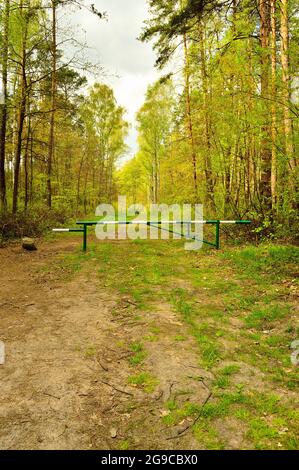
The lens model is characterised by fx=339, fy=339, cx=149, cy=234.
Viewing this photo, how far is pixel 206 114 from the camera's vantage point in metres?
12.5

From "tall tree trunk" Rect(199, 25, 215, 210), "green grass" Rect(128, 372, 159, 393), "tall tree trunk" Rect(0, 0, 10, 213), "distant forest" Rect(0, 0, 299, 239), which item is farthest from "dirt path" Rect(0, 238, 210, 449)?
"tall tree trunk" Rect(199, 25, 215, 210)

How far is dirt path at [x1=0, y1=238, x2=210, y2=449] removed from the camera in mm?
3036

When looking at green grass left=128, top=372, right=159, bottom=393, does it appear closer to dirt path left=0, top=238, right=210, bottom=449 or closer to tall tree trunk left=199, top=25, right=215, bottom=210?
dirt path left=0, top=238, right=210, bottom=449

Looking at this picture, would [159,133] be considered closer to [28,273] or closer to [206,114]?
[206,114]

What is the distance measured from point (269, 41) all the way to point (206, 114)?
9.89ft

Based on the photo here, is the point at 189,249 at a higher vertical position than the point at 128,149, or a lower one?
lower

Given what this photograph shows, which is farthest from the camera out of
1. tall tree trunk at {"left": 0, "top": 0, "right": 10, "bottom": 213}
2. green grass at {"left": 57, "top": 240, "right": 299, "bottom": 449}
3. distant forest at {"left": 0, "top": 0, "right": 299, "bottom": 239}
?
tall tree trunk at {"left": 0, "top": 0, "right": 10, "bottom": 213}

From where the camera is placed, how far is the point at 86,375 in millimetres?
4000

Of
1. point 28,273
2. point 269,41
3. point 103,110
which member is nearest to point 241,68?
point 269,41

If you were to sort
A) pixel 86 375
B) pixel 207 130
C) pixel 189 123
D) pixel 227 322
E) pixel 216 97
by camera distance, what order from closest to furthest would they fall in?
Answer: pixel 86 375 → pixel 227 322 → pixel 216 97 → pixel 207 130 → pixel 189 123

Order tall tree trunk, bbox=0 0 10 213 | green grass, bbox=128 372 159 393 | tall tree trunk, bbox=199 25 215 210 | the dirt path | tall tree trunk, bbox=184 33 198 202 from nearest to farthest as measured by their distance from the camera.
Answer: the dirt path → green grass, bbox=128 372 159 393 → tall tree trunk, bbox=0 0 10 213 → tall tree trunk, bbox=199 25 215 210 → tall tree trunk, bbox=184 33 198 202

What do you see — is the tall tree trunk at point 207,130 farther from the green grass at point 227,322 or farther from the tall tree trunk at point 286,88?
the tall tree trunk at point 286,88

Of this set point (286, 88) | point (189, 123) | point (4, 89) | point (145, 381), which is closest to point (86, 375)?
point (145, 381)

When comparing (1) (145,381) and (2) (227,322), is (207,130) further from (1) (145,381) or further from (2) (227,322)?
(1) (145,381)
